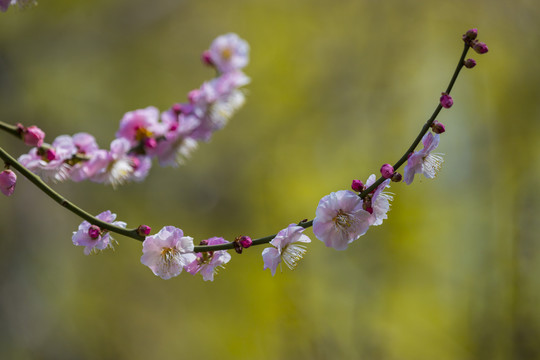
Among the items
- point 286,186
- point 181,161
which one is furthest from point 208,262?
point 286,186

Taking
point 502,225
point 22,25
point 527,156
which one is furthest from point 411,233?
Result: point 22,25

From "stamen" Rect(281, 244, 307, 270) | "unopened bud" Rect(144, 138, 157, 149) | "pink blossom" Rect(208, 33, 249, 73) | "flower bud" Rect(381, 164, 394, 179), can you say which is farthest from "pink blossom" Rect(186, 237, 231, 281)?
"pink blossom" Rect(208, 33, 249, 73)

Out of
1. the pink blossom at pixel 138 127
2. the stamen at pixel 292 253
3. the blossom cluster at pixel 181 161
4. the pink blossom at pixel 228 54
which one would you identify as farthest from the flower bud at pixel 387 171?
the pink blossom at pixel 228 54

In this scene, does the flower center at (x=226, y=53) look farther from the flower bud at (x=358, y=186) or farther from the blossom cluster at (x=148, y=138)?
the flower bud at (x=358, y=186)

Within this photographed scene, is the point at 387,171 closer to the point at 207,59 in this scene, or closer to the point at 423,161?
the point at 423,161

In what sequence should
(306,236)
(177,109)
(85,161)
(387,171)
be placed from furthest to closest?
(177,109)
(85,161)
(306,236)
(387,171)
